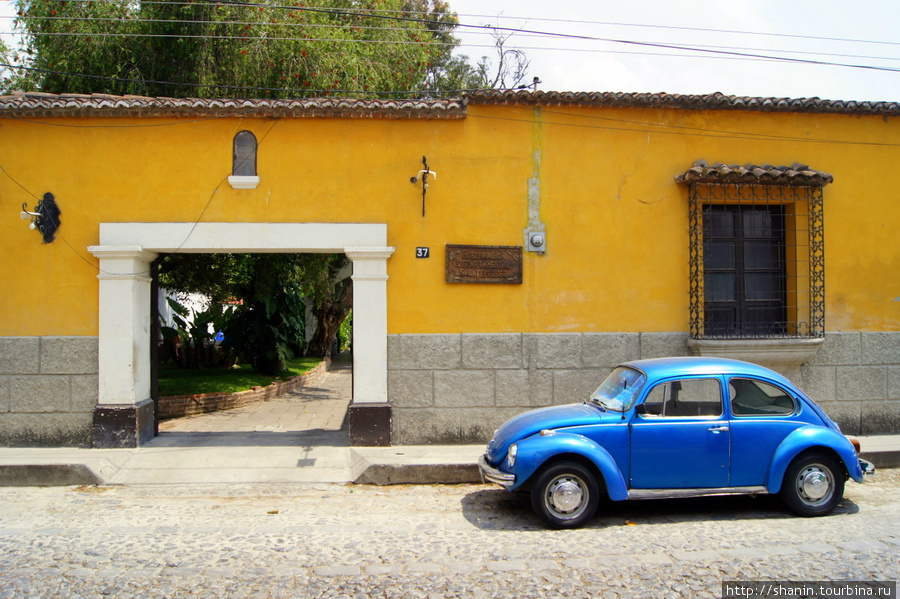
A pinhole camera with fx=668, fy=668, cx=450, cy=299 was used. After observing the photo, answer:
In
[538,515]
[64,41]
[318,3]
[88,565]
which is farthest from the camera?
[318,3]

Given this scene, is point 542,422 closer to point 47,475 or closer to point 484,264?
point 484,264

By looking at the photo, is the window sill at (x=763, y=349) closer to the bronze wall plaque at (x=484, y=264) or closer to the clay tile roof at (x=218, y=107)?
the bronze wall plaque at (x=484, y=264)

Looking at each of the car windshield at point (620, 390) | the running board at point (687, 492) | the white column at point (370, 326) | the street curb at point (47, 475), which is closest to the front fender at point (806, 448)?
the running board at point (687, 492)

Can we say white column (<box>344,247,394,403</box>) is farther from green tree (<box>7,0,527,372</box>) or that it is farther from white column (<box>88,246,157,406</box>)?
green tree (<box>7,0,527,372</box>)

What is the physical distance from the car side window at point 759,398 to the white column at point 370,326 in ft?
14.4

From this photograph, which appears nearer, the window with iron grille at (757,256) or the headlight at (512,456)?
the headlight at (512,456)

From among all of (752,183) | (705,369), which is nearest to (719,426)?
(705,369)

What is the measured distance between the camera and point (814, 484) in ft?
20.4

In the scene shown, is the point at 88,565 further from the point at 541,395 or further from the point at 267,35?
the point at 267,35

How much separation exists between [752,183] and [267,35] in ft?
32.6

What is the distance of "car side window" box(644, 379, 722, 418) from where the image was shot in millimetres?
6152

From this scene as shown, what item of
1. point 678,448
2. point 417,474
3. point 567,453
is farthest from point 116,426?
point 678,448

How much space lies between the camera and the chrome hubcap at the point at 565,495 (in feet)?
19.4

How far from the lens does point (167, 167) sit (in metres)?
8.79
